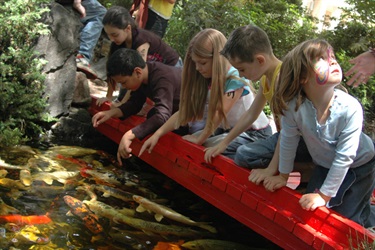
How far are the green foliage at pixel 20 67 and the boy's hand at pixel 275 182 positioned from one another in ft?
10.4

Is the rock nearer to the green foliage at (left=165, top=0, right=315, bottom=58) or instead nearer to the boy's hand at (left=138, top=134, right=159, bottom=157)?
the boy's hand at (left=138, top=134, right=159, bottom=157)

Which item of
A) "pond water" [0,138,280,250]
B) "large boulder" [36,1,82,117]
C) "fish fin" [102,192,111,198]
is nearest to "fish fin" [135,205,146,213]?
"pond water" [0,138,280,250]

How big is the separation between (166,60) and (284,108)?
327cm

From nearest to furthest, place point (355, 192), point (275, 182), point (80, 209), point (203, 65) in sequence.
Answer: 1. point (355, 192)
2. point (275, 182)
3. point (80, 209)
4. point (203, 65)

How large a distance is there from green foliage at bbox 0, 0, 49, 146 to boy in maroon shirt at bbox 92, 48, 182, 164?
3.88 ft

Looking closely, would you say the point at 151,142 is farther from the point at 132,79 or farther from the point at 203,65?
the point at 203,65

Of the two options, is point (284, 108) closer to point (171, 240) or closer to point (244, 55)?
point (244, 55)

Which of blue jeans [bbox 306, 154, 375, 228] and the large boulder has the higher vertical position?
blue jeans [bbox 306, 154, 375, 228]

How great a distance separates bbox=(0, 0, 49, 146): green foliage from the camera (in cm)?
596

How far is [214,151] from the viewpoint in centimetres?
452

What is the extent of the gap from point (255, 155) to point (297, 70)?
→ 0.98 metres

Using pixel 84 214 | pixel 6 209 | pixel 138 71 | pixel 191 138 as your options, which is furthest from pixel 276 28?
pixel 6 209

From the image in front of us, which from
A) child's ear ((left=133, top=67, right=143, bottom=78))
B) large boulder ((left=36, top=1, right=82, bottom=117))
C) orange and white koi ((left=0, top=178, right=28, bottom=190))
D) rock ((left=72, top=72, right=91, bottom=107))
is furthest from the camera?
rock ((left=72, top=72, right=91, bottom=107))

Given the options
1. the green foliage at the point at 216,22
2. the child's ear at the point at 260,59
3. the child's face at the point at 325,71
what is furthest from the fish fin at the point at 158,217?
the green foliage at the point at 216,22
